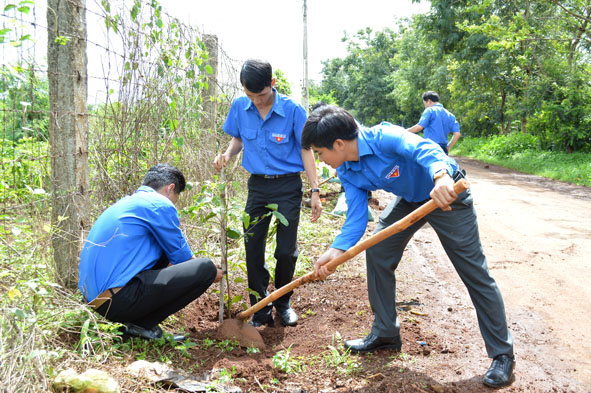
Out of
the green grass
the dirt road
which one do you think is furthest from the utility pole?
the green grass

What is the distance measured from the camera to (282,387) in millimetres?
2662

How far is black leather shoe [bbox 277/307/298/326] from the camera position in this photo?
3.62m

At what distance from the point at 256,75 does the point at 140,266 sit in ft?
4.93

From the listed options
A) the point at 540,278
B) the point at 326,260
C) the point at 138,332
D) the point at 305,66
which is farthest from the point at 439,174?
the point at 305,66

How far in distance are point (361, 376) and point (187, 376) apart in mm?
1059

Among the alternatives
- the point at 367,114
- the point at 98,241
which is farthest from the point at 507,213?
the point at 367,114

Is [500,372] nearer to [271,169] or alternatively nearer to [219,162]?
[271,169]

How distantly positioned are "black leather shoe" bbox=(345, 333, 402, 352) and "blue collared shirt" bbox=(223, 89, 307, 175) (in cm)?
134

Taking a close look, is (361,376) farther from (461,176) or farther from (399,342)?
(461,176)

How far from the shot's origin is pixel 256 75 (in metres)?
3.14

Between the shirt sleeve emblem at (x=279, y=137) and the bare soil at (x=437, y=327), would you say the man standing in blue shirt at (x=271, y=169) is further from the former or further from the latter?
the bare soil at (x=437, y=327)

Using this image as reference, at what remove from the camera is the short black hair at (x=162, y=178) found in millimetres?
3094

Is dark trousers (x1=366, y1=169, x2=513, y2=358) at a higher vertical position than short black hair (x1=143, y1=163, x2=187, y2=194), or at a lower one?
lower

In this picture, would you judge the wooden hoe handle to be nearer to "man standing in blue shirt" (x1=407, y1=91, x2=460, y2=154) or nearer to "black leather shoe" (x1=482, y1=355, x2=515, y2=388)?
"black leather shoe" (x1=482, y1=355, x2=515, y2=388)
